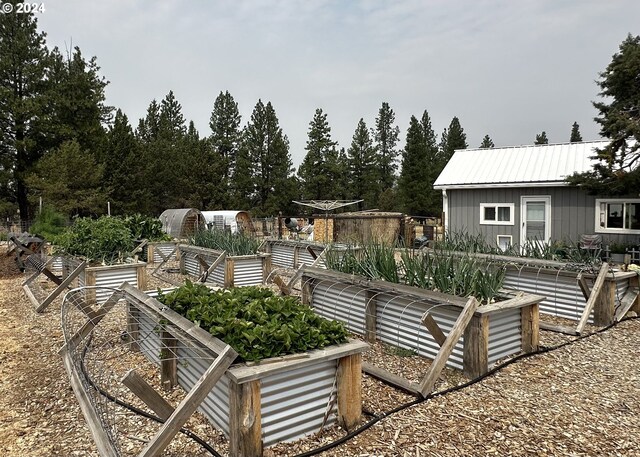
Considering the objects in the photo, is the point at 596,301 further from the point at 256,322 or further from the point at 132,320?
the point at 132,320

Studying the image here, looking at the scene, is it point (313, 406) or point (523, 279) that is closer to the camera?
point (313, 406)

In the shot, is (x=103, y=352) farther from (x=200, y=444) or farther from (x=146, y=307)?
(x=200, y=444)

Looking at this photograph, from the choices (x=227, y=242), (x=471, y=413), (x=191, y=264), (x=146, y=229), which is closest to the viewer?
(x=471, y=413)

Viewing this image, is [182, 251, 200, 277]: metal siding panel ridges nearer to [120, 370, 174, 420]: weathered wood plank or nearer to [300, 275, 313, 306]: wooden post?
[300, 275, 313, 306]: wooden post

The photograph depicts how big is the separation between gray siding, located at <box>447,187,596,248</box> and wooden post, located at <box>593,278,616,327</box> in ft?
17.0

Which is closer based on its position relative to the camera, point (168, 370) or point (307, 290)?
point (168, 370)

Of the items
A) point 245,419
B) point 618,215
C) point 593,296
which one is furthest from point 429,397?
point 618,215

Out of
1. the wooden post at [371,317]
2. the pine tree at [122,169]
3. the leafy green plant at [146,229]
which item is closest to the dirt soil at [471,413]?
the wooden post at [371,317]

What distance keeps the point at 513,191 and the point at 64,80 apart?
88.9 feet

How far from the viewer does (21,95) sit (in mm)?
25281

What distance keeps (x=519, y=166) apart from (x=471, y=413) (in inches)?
489

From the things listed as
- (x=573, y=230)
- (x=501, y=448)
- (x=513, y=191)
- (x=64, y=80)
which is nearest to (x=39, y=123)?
(x=64, y=80)

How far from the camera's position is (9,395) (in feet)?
12.7

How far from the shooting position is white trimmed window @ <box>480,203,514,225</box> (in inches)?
545
